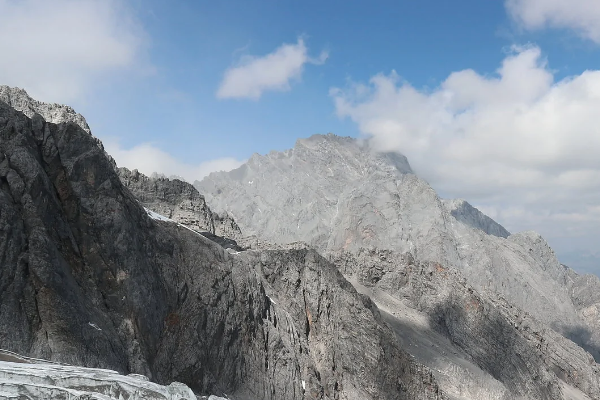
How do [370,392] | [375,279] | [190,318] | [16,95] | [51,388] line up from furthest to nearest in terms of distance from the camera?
[375,279] < [16,95] < [370,392] < [190,318] < [51,388]

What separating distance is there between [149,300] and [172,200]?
41035 millimetres

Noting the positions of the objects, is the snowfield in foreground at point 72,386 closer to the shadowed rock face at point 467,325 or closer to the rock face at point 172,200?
the rock face at point 172,200

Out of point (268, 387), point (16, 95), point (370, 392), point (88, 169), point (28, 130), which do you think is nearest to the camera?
point (28, 130)

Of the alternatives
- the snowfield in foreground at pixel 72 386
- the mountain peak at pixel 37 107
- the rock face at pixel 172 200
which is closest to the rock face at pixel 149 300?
the snowfield in foreground at pixel 72 386

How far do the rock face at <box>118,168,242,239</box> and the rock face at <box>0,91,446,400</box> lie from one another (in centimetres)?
1900

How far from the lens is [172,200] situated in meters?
71.6

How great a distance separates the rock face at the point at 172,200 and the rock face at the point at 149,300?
18995mm

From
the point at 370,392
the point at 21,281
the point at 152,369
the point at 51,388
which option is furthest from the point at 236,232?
the point at 51,388

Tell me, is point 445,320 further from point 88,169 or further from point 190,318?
point 88,169

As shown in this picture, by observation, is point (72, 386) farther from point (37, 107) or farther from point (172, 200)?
point (37, 107)

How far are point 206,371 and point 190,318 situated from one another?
3428 millimetres

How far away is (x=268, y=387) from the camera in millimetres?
38719

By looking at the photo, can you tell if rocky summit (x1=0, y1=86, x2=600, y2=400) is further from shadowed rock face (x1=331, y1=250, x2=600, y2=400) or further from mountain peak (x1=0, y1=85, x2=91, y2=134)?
shadowed rock face (x1=331, y1=250, x2=600, y2=400)

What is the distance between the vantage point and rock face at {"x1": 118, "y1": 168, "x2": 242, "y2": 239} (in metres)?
67.2
